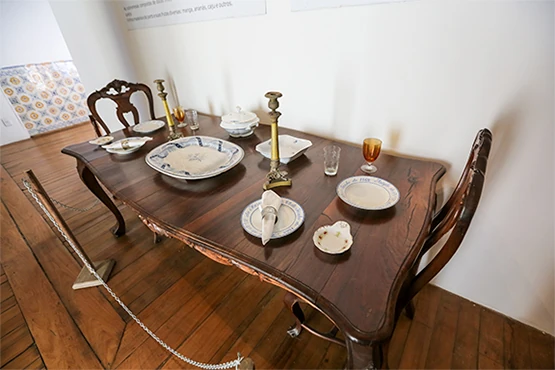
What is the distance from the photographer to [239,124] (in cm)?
119

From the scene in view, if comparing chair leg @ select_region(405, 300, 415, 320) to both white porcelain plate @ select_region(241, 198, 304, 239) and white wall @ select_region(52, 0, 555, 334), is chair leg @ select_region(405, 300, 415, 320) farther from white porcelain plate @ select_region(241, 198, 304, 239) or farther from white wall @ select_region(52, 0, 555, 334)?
white porcelain plate @ select_region(241, 198, 304, 239)

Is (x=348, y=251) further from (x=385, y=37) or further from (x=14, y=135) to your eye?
(x=14, y=135)

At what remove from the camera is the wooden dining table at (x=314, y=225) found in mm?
497

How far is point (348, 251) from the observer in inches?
24.1

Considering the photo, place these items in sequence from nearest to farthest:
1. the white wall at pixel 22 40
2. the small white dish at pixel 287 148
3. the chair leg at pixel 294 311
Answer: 1. the chair leg at pixel 294 311
2. the small white dish at pixel 287 148
3. the white wall at pixel 22 40

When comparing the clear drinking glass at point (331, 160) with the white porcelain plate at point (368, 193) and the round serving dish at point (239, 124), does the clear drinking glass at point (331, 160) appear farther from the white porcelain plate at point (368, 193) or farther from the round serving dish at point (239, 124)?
the round serving dish at point (239, 124)

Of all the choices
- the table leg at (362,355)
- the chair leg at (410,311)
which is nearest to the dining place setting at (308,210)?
the table leg at (362,355)

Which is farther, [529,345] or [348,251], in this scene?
[529,345]

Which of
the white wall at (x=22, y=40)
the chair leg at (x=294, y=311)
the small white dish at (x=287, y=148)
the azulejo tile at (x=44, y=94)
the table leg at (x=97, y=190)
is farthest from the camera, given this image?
the azulejo tile at (x=44, y=94)

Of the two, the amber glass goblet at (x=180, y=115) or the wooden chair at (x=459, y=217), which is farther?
the amber glass goblet at (x=180, y=115)

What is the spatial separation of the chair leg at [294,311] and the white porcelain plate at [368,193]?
1.33 feet

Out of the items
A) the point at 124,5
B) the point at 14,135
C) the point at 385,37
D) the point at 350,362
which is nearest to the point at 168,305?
the point at 350,362

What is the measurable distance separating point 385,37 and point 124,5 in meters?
1.93

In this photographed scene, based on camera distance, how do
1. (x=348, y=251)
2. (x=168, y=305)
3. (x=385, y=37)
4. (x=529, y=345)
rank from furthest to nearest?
(x=168, y=305)
(x=529, y=345)
(x=385, y=37)
(x=348, y=251)
